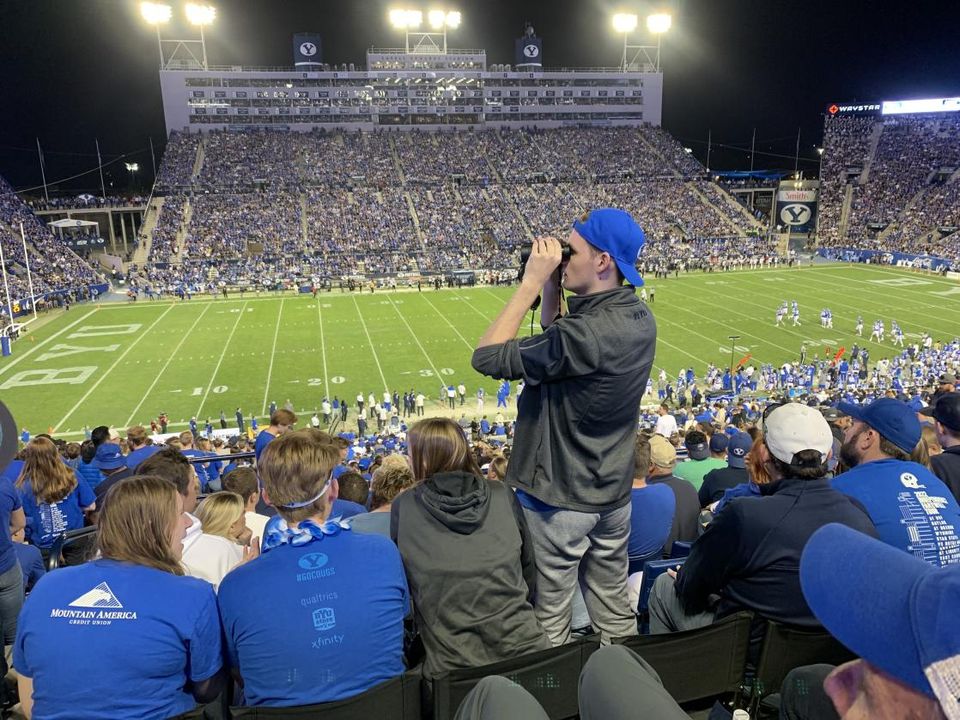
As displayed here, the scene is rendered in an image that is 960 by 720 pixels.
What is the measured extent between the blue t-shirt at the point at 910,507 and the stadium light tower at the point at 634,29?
7975 centimetres

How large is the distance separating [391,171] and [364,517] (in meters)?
63.4

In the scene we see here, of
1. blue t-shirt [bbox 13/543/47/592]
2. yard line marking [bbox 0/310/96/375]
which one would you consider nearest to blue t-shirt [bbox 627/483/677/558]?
blue t-shirt [bbox 13/543/47/592]

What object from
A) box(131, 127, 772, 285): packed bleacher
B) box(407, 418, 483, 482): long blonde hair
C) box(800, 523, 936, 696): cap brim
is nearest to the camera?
box(800, 523, 936, 696): cap brim

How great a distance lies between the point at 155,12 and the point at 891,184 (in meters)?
70.2

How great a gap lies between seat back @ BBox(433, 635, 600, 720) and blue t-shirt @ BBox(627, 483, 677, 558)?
143 cm

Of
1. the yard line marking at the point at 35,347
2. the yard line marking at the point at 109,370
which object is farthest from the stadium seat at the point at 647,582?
the yard line marking at the point at 35,347

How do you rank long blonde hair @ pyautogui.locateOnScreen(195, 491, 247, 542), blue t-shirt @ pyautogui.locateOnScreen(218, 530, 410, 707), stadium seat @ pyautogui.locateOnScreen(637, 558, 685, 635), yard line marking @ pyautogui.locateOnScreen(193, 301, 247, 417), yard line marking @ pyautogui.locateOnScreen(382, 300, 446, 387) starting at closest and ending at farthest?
blue t-shirt @ pyautogui.locateOnScreen(218, 530, 410, 707) → stadium seat @ pyautogui.locateOnScreen(637, 558, 685, 635) → long blonde hair @ pyautogui.locateOnScreen(195, 491, 247, 542) → yard line marking @ pyautogui.locateOnScreen(193, 301, 247, 417) → yard line marking @ pyautogui.locateOnScreen(382, 300, 446, 387)

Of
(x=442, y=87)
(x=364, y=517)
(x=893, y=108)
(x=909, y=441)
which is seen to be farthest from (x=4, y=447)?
(x=893, y=108)

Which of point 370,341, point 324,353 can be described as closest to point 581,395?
point 324,353

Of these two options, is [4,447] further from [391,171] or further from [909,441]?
[391,171]

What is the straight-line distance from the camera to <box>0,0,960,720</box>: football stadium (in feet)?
7.85

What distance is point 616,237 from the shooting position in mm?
2723

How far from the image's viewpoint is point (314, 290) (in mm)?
39812

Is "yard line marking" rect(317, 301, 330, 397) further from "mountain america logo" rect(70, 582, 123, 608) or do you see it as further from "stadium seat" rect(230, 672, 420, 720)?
"stadium seat" rect(230, 672, 420, 720)
